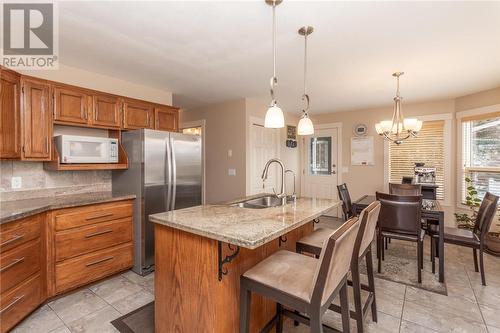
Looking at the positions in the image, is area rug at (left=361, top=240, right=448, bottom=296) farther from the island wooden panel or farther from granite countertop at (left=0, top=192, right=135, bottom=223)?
granite countertop at (left=0, top=192, right=135, bottom=223)

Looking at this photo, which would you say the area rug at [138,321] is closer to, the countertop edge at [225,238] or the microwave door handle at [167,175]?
the countertop edge at [225,238]

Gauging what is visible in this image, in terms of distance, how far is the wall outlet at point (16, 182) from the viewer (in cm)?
245

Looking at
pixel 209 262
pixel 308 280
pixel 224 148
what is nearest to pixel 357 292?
pixel 308 280

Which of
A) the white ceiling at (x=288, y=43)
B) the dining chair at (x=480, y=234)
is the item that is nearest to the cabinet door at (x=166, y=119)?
the white ceiling at (x=288, y=43)

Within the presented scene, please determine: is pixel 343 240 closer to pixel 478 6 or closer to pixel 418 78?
pixel 478 6

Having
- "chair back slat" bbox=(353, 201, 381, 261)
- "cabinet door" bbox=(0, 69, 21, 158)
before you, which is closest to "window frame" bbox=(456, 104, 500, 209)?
"chair back slat" bbox=(353, 201, 381, 261)

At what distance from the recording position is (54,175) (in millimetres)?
2771

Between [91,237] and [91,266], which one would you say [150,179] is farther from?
[91,266]

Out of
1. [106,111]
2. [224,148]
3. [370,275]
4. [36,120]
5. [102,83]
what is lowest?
[370,275]

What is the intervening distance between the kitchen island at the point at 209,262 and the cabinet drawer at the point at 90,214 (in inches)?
49.7

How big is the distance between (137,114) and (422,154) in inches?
192

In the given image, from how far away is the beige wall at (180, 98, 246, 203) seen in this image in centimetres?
430

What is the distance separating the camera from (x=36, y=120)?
2.40 metres

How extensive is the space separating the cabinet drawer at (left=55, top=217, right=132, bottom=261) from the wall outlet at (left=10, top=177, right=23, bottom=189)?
2.44 feet
